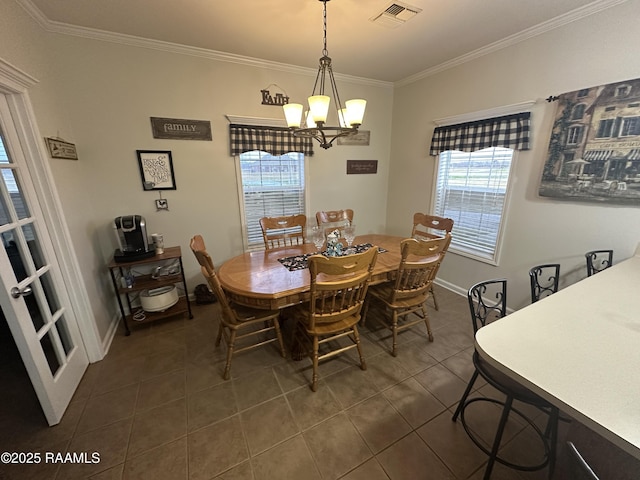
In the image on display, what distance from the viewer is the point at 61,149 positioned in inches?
77.0

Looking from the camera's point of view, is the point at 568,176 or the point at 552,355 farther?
the point at 568,176

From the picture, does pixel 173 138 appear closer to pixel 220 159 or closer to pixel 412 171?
pixel 220 159

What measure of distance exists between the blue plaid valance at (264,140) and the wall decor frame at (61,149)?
1.33 metres

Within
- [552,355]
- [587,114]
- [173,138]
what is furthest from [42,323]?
[587,114]

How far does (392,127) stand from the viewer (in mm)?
3736

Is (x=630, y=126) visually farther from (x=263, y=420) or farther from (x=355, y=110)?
(x=263, y=420)

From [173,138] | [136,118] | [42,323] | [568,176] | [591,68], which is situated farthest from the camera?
[173,138]

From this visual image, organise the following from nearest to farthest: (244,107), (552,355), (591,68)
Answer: (552,355) → (591,68) → (244,107)

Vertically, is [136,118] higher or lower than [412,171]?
higher

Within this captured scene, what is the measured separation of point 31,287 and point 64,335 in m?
0.52

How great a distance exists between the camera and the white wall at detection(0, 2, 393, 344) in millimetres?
1977

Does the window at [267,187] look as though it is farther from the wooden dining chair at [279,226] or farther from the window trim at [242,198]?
the wooden dining chair at [279,226]

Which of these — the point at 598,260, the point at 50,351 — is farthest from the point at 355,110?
the point at 50,351

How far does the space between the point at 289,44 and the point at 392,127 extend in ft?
6.23
